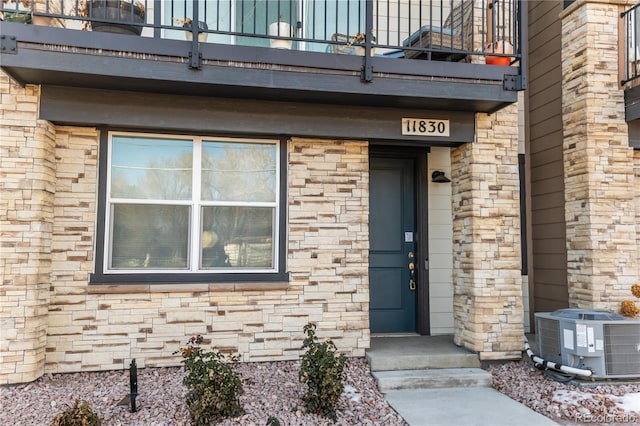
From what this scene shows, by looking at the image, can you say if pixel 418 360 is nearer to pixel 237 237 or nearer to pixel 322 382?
pixel 322 382

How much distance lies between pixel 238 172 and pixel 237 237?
27.5 inches

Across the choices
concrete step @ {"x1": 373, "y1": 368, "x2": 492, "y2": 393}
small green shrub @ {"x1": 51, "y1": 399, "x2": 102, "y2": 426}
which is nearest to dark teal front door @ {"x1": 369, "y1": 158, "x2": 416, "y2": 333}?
concrete step @ {"x1": 373, "y1": 368, "x2": 492, "y2": 393}

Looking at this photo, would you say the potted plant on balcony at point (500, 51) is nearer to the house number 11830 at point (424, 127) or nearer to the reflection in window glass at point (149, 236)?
the house number 11830 at point (424, 127)

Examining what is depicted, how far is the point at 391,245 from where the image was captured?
19.5 feet

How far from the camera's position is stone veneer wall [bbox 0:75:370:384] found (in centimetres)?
421

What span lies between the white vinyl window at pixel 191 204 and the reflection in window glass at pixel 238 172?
10 millimetres

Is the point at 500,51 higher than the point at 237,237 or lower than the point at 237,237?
higher

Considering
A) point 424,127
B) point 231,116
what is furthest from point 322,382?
point 424,127

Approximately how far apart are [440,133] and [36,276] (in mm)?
4266

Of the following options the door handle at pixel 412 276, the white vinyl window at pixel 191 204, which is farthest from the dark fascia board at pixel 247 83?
the door handle at pixel 412 276

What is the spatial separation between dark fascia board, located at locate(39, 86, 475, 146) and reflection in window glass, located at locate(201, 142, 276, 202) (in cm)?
22

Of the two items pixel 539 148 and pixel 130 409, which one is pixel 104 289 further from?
pixel 539 148

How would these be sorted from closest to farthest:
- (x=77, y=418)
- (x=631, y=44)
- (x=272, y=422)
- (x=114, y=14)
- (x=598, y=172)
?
(x=77, y=418), (x=272, y=422), (x=114, y=14), (x=598, y=172), (x=631, y=44)

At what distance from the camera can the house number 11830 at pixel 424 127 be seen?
5.00 meters
